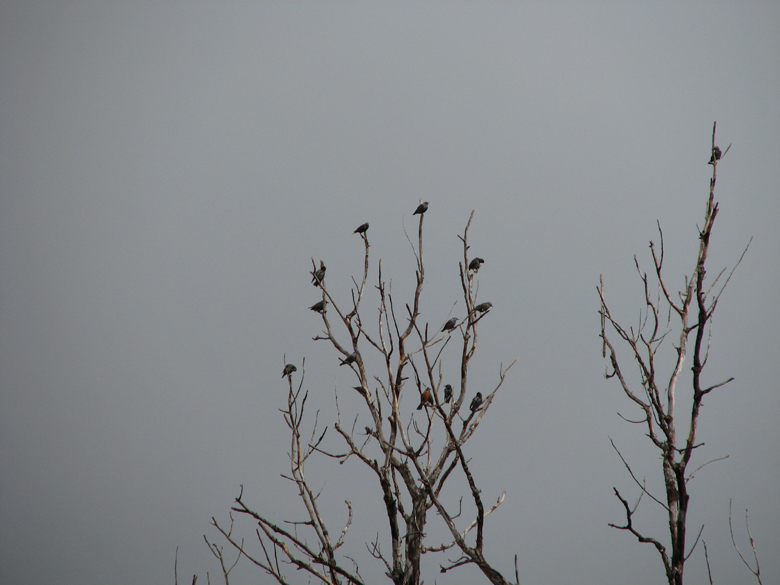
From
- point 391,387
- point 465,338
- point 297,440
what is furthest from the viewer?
point 297,440

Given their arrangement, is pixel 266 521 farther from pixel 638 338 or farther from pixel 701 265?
pixel 701 265

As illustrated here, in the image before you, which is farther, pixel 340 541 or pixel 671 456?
pixel 340 541

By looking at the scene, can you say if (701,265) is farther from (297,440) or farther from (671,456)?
(297,440)

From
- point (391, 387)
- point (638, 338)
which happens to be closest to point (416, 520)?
point (391, 387)

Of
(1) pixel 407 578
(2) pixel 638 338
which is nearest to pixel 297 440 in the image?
(1) pixel 407 578

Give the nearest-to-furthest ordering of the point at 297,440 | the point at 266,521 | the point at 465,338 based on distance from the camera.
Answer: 1. the point at 266,521
2. the point at 465,338
3. the point at 297,440

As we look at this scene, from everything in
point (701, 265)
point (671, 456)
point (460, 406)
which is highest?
point (701, 265)

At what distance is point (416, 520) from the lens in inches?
131

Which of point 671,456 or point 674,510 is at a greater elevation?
point 671,456

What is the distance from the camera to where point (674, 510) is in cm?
260

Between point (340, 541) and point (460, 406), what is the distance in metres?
1.60

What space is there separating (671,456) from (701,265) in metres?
0.96

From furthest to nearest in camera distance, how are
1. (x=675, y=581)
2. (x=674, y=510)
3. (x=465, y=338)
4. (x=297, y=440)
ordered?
(x=297, y=440) → (x=465, y=338) → (x=674, y=510) → (x=675, y=581)

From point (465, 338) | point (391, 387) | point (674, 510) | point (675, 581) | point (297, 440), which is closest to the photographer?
point (675, 581)
